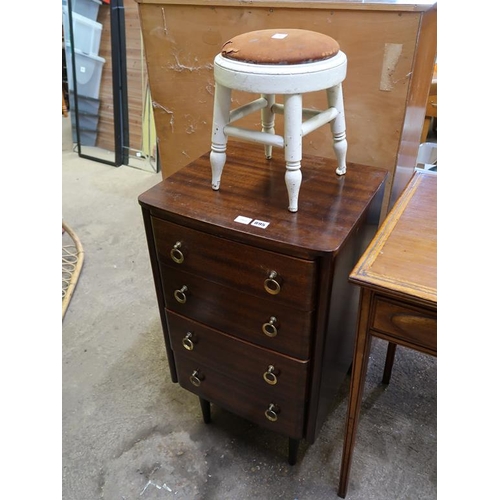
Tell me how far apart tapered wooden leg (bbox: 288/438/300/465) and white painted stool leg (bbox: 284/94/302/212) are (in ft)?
2.03

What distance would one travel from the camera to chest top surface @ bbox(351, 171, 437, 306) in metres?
0.74

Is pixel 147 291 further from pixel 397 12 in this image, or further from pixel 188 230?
pixel 397 12

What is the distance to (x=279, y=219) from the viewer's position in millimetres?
855

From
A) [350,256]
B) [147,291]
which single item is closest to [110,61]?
[147,291]

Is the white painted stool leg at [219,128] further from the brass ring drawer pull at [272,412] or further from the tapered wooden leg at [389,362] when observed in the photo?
the tapered wooden leg at [389,362]

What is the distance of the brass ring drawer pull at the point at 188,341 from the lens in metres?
1.06

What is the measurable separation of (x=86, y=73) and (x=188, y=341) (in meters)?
2.27

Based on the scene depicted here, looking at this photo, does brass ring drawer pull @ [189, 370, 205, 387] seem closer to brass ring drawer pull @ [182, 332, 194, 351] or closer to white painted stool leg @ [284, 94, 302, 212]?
brass ring drawer pull @ [182, 332, 194, 351]

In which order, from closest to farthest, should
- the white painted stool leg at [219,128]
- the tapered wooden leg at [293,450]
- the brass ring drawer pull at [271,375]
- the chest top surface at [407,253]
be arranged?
the chest top surface at [407,253]
the white painted stool leg at [219,128]
the brass ring drawer pull at [271,375]
the tapered wooden leg at [293,450]

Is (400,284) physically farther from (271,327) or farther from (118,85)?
(118,85)

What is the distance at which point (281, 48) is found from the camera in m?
0.77

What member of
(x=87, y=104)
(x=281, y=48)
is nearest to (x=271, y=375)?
(x=281, y=48)

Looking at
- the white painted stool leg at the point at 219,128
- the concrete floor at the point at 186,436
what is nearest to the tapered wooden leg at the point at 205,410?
the concrete floor at the point at 186,436

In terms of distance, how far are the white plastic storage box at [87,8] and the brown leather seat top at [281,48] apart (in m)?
2.19
